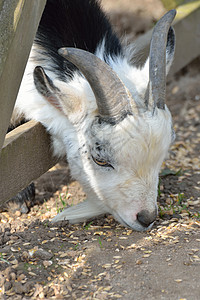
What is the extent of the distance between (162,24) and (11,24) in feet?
5.10

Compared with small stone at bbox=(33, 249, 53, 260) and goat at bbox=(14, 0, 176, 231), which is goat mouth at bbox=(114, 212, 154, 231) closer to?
goat at bbox=(14, 0, 176, 231)

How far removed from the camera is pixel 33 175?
361cm

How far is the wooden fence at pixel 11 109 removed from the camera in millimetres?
2471

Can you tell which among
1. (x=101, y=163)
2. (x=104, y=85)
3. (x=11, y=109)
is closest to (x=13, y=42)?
(x=11, y=109)

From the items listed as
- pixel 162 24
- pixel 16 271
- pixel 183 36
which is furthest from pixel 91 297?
pixel 183 36

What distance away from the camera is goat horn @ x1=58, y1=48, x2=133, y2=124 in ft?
10.6

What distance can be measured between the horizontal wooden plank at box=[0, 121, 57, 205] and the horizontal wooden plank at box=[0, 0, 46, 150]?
57cm

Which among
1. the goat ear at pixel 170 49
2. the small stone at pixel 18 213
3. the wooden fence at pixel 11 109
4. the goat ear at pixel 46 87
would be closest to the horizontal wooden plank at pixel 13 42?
the wooden fence at pixel 11 109

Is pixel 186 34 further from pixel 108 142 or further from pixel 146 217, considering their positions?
pixel 146 217

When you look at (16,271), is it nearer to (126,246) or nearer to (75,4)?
(126,246)

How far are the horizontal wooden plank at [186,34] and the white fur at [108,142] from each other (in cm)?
268

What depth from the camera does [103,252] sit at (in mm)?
3273

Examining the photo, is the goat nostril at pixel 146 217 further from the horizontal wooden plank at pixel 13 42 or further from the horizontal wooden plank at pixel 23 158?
the horizontal wooden plank at pixel 13 42

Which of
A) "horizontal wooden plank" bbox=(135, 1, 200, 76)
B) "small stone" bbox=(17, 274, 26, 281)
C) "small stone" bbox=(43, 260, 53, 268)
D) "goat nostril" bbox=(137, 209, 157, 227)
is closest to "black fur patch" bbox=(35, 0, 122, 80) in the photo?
"goat nostril" bbox=(137, 209, 157, 227)
